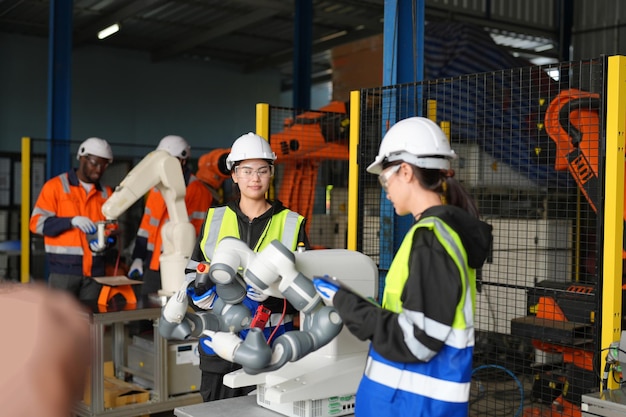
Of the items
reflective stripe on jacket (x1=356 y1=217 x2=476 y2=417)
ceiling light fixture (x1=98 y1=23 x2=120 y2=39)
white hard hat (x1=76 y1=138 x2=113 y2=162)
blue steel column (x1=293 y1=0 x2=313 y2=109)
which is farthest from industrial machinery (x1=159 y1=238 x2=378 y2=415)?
ceiling light fixture (x1=98 y1=23 x2=120 y2=39)

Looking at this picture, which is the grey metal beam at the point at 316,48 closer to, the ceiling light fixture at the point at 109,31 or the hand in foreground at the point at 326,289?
the ceiling light fixture at the point at 109,31

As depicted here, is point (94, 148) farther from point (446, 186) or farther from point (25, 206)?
point (446, 186)

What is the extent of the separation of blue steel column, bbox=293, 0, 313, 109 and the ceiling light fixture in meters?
4.24

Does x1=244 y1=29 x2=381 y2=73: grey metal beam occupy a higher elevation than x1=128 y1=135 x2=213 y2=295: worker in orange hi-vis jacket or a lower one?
higher

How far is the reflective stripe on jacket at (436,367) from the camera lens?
6.02ft

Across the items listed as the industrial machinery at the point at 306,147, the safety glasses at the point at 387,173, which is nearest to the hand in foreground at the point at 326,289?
the safety glasses at the point at 387,173

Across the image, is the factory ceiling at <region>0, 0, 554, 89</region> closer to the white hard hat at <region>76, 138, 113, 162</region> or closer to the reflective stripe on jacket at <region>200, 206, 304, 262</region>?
the white hard hat at <region>76, 138, 113, 162</region>

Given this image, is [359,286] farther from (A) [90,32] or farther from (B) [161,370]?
(A) [90,32]

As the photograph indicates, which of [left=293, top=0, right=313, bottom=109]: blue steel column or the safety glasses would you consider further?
[left=293, top=0, right=313, bottom=109]: blue steel column

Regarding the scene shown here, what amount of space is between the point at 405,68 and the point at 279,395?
2.22m

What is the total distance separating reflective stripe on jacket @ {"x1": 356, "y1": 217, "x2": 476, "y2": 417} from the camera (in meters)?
1.83

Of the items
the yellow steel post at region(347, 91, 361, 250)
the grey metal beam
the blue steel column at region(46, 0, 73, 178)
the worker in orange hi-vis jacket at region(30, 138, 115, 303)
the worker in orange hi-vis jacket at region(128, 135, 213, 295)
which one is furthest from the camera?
the grey metal beam

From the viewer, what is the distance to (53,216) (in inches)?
192

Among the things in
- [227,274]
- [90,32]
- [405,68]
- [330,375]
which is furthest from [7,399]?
[90,32]
